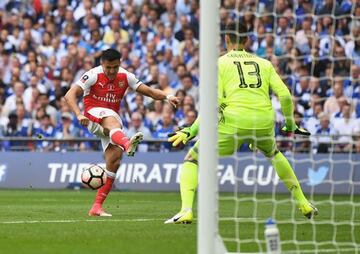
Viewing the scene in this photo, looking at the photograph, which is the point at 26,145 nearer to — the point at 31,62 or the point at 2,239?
the point at 31,62

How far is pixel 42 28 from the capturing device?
2452 centimetres

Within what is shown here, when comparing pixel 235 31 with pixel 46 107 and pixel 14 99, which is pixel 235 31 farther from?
pixel 14 99

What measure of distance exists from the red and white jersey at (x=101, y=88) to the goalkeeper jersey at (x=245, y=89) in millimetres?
2027

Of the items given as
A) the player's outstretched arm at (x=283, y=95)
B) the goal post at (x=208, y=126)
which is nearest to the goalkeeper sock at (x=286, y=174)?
the player's outstretched arm at (x=283, y=95)

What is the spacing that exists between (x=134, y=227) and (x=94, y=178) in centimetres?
222

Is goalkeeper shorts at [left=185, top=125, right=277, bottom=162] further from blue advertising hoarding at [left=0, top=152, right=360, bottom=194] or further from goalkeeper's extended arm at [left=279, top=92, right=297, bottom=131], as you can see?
blue advertising hoarding at [left=0, top=152, right=360, bottom=194]

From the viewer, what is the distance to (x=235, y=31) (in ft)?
34.8

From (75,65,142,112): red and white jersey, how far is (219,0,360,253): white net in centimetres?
181

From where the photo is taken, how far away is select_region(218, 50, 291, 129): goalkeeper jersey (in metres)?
11.0

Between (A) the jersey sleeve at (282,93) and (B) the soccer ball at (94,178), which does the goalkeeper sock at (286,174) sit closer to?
(A) the jersey sleeve at (282,93)

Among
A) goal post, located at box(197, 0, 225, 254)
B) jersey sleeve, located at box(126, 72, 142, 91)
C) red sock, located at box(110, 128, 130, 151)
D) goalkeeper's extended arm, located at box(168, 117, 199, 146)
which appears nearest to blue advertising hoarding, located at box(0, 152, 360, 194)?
jersey sleeve, located at box(126, 72, 142, 91)

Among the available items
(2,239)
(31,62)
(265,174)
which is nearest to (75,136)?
(31,62)

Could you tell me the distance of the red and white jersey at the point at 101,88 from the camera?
499 inches

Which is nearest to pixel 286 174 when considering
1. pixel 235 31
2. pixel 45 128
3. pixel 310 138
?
pixel 235 31
